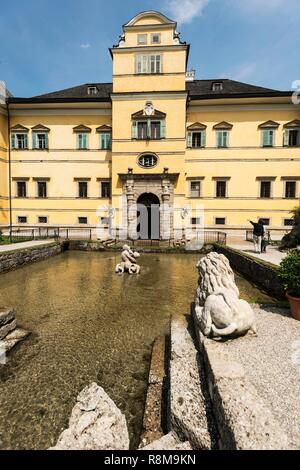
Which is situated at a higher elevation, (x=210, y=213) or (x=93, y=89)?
(x=93, y=89)

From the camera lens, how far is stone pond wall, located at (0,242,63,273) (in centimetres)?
1083

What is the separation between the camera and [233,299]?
397 cm

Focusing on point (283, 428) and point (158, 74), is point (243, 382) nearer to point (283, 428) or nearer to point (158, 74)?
point (283, 428)

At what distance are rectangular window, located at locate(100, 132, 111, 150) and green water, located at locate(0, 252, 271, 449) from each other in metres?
17.2

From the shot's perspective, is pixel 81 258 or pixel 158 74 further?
pixel 158 74

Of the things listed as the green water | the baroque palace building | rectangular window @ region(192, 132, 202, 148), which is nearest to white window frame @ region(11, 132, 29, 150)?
the baroque palace building

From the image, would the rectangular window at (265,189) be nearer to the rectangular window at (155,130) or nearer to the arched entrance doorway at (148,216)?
the arched entrance doorway at (148,216)

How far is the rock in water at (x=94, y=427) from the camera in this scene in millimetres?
2484

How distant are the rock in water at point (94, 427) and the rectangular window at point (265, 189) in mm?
24323

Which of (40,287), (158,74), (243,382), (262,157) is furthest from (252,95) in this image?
(243,382)

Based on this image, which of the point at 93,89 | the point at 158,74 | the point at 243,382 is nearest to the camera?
the point at 243,382

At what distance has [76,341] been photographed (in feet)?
16.6

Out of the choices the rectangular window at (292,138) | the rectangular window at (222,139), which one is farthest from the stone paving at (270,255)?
the rectangular window at (292,138)

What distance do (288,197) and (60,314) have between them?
77.6 ft
